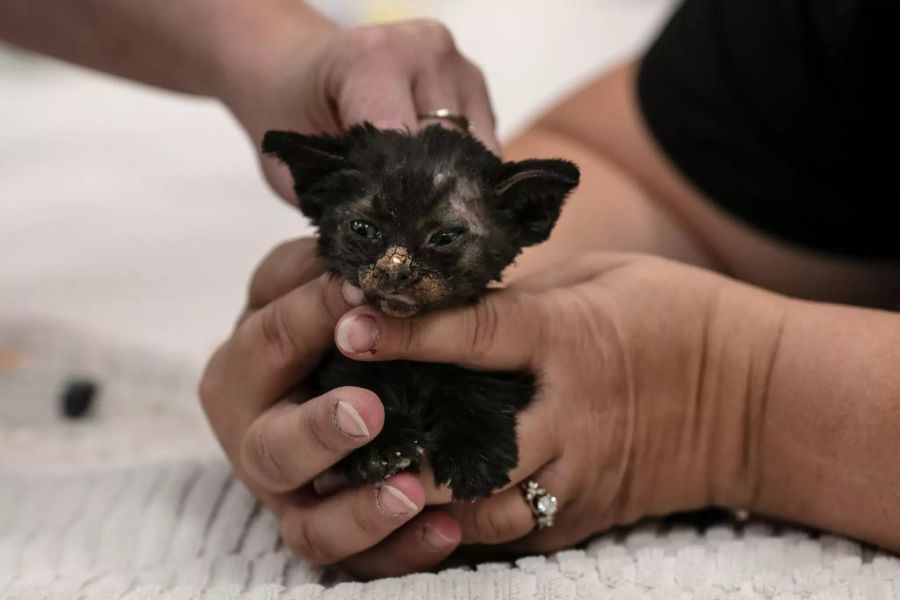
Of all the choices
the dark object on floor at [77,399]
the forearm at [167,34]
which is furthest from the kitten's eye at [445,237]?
the dark object on floor at [77,399]

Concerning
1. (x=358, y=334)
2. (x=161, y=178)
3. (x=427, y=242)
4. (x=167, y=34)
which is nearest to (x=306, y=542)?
(x=358, y=334)

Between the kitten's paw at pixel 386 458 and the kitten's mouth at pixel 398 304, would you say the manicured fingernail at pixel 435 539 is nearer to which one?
the kitten's paw at pixel 386 458

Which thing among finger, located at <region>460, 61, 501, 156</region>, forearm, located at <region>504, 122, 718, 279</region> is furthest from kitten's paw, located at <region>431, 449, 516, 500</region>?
forearm, located at <region>504, 122, 718, 279</region>

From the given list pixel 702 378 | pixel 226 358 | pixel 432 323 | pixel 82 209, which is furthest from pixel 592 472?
pixel 82 209

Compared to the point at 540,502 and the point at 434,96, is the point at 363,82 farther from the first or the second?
the point at 540,502

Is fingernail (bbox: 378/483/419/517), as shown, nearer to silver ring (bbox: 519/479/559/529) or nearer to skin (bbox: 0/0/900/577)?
skin (bbox: 0/0/900/577)

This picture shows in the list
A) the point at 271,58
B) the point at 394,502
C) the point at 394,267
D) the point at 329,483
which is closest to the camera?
the point at 394,267

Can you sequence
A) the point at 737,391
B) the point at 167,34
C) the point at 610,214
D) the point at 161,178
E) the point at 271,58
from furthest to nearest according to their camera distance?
the point at 161,178, the point at 610,214, the point at 167,34, the point at 271,58, the point at 737,391
